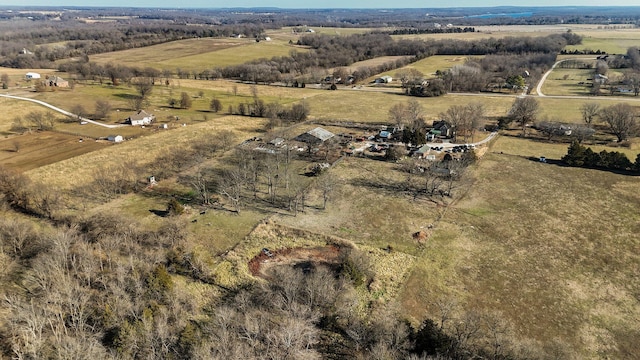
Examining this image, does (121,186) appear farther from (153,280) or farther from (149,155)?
(153,280)

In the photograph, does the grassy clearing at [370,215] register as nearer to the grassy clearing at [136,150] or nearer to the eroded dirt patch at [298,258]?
the eroded dirt patch at [298,258]

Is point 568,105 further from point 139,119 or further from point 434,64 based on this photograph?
point 139,119

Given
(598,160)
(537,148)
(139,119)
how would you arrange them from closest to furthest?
(598,160) → (537,148) → (139,119)

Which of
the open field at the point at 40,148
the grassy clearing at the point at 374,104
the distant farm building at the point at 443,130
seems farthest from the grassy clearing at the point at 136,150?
the distant farm building at the point at 443,130

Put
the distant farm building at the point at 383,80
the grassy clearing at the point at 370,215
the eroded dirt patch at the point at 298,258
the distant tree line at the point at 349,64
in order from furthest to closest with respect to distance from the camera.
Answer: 1. the distant farm building at the point at 383,80
2. the distant tree line at the point at 349,64
3. the grassy clearing at the point at 370,215
4. the eroded dirt patch at the point at 298,258

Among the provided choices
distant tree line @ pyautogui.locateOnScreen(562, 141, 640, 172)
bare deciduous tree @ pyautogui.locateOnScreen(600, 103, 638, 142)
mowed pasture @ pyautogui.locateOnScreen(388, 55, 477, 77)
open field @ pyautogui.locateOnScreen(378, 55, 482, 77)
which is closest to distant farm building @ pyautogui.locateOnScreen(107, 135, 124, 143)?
distant tree line @ pyautogui.locateOnScreen(562, 141, 640, 172)

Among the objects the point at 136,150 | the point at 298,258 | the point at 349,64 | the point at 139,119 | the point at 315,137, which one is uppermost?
the point at 349,64

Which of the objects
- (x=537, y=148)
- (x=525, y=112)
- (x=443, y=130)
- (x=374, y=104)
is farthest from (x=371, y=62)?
(x=537, y=148)

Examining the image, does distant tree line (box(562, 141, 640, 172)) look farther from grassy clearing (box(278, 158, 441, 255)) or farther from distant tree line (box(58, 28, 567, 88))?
distant tree line (box(58, 28, 567, 88))

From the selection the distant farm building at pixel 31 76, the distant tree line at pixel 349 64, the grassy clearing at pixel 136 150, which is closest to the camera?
the grassy clearing at pixel 136 150
